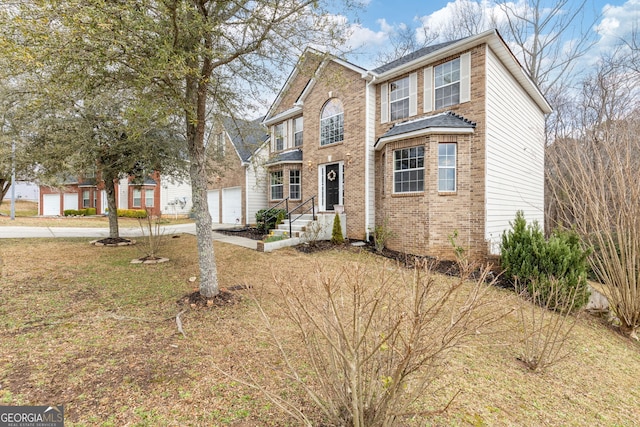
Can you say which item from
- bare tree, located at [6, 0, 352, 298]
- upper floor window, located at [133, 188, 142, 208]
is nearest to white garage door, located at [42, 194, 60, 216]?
upper floor window, located at [133, 188, 142, 208]

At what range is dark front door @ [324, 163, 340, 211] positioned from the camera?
12414 millimetres

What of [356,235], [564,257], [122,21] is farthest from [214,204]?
[564,257]

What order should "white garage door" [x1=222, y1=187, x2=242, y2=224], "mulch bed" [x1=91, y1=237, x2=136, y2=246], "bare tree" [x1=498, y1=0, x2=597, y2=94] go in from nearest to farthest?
"mulch bed" [x1=91, y1=237, x2=136, y2=246], "bare tree" [x1=498, y1=0, x2=597, y2=94], "white garage door" [x1=222, y1=187, x2=242, y2=224]

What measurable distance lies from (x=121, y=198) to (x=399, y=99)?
25.5 m

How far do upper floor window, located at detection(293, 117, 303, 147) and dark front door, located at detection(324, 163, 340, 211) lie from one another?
3.18 meters

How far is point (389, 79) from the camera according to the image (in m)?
11.1

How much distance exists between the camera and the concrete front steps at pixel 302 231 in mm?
9812

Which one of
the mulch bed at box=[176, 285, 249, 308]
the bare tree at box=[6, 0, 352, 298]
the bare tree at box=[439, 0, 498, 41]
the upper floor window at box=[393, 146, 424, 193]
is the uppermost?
the bare tree at box=[439, 0, 498, 41]

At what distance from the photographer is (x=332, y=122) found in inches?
497

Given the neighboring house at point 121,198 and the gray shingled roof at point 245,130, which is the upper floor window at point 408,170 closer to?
the gray shingled roof at point 245,130

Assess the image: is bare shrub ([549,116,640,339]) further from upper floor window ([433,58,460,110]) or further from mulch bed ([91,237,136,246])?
mulch bed ([91,237,136,246])

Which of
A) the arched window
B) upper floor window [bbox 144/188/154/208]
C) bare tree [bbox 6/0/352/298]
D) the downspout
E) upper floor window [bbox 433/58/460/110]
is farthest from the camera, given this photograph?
upper floor window [bbox 144/188/154/208]

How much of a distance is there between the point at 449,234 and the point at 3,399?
9.69m

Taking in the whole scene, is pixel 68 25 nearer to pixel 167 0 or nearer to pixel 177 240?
pixel 167 0
